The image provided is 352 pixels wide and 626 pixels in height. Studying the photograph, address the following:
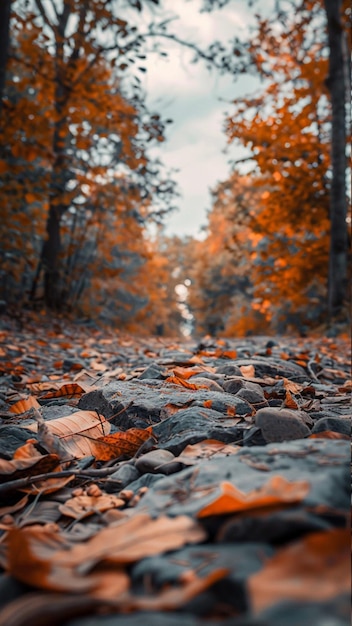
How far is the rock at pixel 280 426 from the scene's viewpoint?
116 centimetres

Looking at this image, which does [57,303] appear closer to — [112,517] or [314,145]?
[314,145]

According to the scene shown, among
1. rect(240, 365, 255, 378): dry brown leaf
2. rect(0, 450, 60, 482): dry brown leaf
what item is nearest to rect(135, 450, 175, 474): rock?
rect(0, 450, 60, 482): dry brown leaf

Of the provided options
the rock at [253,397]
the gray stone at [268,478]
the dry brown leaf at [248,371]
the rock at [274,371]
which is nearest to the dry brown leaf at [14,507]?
the gray stone at [268,478]

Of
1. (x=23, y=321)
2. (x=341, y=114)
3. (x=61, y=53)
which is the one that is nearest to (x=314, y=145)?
(x=341, y=114)

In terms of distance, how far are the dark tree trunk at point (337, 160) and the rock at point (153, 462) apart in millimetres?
6591

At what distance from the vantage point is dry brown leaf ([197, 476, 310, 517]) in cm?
62

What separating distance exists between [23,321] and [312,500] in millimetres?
6205

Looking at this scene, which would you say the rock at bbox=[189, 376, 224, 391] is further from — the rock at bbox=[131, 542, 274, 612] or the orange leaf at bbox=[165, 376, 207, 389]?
the rock at bbox=[131, 542, 274, 612]

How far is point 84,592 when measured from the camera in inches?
21.1

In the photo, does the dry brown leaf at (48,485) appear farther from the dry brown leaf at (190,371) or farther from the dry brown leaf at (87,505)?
the dry brown leaf at (190,371)

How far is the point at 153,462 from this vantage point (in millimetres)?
1119

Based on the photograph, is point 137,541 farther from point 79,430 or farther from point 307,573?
point 79,430

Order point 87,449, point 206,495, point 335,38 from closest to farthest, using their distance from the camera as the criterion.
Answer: point 206,495
point 87,449
point 335,38

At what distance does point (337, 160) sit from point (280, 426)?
6.87m
